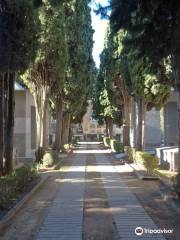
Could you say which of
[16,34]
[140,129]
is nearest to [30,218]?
[16,34]

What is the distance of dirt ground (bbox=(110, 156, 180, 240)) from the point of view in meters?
10.1

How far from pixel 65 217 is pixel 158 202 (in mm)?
3370

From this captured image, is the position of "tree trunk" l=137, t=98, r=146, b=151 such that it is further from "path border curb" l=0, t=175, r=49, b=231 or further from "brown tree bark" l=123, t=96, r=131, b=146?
"path border curb" l=0, t=175, r=49, b=231

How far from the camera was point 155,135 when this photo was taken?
193ft

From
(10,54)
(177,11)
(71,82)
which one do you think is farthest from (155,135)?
(177,11)

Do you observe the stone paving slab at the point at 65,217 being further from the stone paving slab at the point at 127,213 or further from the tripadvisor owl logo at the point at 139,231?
the tripadvisor owl logo at the point at 139,231

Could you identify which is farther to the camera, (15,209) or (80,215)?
(15,209)

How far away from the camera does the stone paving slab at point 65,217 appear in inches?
360

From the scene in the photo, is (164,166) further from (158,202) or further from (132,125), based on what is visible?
(158,202)

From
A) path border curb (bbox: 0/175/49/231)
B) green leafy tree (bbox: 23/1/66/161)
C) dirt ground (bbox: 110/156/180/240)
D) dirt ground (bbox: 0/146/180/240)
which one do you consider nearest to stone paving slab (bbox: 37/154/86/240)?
dirt ground (bbox: 0/146/180/240)

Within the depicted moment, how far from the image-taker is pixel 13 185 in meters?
13.4

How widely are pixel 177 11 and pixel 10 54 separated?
575 centimetres

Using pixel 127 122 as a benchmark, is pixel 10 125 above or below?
below

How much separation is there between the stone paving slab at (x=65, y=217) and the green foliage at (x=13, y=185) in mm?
1024
